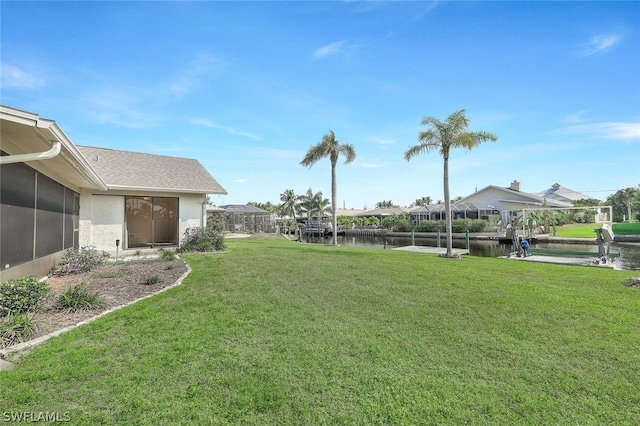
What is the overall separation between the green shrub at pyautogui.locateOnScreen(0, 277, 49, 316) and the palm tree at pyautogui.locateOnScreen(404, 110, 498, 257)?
12.8m

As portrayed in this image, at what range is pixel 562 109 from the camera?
537 inches

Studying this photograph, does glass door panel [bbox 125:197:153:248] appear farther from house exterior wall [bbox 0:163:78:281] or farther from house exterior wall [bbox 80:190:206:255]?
house exterior wall [bbox 0:163:78:281]

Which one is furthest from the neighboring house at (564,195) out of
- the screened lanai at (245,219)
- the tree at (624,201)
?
the screened lanai at (245,219)

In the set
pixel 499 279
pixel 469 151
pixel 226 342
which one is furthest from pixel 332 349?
pixel 469 151

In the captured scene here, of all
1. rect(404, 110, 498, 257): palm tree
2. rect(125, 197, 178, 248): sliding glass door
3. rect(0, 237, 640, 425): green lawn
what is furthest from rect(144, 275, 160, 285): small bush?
rect(404, 110, 498, 257): palm tree

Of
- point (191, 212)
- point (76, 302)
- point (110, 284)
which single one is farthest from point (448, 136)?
point (76, 302)

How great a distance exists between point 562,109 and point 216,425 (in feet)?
58.9

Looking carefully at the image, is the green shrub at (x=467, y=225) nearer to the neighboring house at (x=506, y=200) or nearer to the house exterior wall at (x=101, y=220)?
the neighboring house at (x=506, y=200)

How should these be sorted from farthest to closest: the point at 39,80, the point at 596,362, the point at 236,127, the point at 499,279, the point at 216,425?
the point at 236,127 < the point at 39,80 < the point at 499,279 < the point at 596,362 < the point at 216,425

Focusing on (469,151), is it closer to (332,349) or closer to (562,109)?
(562,109)

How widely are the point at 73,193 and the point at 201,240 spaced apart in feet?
14.8

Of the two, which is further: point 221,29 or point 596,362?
point 221,29

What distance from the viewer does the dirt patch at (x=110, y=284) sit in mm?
4125

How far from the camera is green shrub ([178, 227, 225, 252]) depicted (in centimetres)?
1202
